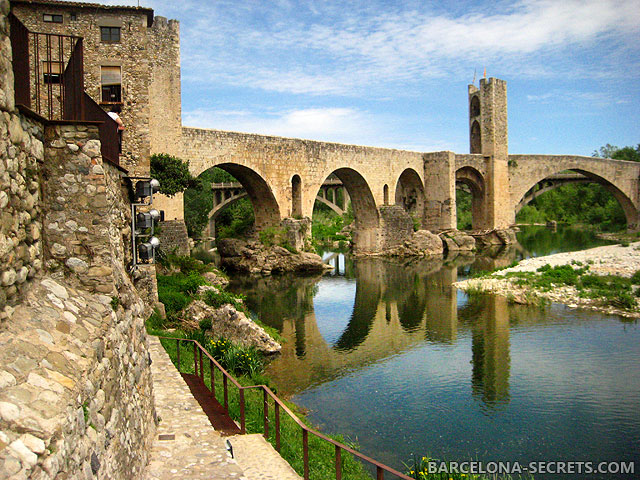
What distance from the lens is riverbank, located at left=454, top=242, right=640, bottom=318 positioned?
13741 mm

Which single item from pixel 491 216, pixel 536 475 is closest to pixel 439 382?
pixel 536 475

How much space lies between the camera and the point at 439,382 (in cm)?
871

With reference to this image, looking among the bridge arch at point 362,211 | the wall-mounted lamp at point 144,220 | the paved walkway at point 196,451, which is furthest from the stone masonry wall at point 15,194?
the bridge arch at point 362,211

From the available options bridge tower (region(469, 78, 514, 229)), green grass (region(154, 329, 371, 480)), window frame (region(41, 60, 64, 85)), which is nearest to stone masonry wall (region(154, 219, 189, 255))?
window frame (region(41, 60, 64, 85))

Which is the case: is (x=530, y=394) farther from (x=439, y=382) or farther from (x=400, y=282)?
(x=400, y=282)

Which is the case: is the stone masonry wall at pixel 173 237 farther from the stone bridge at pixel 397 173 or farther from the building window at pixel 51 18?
the building window at pixel 51 18

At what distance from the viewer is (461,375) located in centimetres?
905

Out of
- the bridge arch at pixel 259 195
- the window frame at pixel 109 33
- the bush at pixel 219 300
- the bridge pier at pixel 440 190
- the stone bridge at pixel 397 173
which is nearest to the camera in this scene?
the window frame at pixel 109 33

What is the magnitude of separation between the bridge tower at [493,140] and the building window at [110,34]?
2321 cm

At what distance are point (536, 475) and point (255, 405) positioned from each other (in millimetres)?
3280

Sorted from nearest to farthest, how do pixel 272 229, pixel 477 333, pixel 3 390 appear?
pixel 3 390, pixel 477 333, pixel 272 229

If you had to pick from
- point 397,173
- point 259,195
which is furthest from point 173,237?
point 397,173

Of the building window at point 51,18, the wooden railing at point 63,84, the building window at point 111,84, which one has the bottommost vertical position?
the wooden railing at point 63,84

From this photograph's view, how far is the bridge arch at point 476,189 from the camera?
31.1 meters
